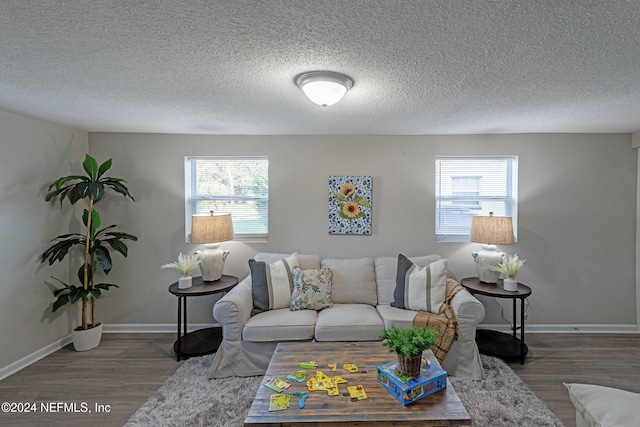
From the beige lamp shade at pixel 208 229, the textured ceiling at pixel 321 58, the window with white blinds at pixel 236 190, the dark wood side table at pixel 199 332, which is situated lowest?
the dark wood side table at pixel 199 332

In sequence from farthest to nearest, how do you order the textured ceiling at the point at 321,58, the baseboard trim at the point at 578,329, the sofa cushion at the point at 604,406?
the baseboard trim at the point at 578,329, the textured ceiling at the point at 321,58, the sofa cushion at the point at 604,406

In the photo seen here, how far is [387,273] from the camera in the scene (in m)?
3.08

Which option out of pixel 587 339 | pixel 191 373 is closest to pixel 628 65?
pixel 587 339

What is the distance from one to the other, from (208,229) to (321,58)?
2.09m

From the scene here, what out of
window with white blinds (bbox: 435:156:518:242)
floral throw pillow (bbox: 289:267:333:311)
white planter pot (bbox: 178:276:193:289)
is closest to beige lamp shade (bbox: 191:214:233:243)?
white planter pot (bbox: 178:276:193:289)

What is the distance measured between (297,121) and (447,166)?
1876mm

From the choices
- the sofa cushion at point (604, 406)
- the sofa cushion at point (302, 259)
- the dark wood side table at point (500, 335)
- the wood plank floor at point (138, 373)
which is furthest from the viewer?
the sofa cushion at point (302, 259)

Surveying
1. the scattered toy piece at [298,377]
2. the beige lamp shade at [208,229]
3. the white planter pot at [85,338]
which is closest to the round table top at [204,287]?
the beige lamp shade at [208,229]

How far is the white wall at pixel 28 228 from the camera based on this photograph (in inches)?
101

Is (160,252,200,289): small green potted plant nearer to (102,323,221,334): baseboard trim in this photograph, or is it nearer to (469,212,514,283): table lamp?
(102,323,221,334): baseboard trim

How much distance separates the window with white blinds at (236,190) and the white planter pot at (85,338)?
61.1 inches

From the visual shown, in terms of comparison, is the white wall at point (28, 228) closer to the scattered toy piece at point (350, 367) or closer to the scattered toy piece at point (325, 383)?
the scattered toy piece at point (325, 383)

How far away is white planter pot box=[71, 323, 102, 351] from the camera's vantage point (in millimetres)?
2926

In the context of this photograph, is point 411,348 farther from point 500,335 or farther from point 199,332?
point 199,332
